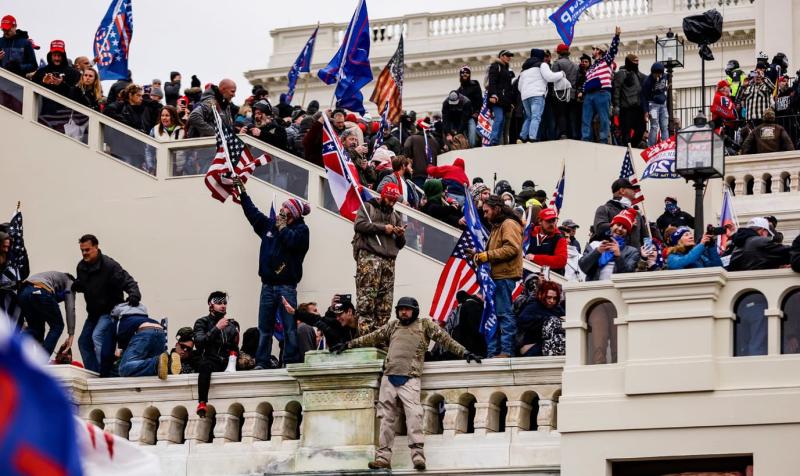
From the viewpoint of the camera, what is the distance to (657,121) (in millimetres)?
25578

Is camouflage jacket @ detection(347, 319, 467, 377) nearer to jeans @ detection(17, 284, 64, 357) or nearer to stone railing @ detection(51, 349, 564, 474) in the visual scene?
stone railing @ detection(51, 349, 564, 474)

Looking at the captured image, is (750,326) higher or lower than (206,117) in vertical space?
lower

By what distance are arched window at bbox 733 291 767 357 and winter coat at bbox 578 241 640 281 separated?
62.0 inches

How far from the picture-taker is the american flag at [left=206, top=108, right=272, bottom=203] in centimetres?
1989

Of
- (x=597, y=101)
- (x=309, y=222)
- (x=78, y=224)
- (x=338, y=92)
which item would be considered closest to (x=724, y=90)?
(x=597, y=101)

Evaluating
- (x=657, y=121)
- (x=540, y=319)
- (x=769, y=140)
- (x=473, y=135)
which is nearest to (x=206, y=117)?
(x=473, y=135)

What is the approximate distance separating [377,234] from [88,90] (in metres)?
8.82

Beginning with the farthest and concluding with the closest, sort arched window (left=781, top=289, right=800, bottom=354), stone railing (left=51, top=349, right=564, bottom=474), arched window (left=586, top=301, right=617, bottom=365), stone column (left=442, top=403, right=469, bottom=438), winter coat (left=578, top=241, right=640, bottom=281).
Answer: winter coat (left=578, top=241, right=640, bottom=281)
stone column (left=442, top=403, right=469, bottom=438)
stone railing (left=51, top=349, right=564, bottom=474)
arched window (left=586, top=301, right=617, bottom=365)
arched window (left=781, top=289, right=800, bottom=354)

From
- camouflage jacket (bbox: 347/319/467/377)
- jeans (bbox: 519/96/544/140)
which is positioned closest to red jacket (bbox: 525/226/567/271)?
camouflage jacket (bbox: 347/319/467/377)

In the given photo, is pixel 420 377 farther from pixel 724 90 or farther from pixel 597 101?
pixel 724 90

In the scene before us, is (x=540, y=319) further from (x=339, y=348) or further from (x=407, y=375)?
(x=339, y=348)

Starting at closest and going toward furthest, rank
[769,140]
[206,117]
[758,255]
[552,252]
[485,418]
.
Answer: [758,255] → [485,418] → [552,252] → [206,117] → [769,140]

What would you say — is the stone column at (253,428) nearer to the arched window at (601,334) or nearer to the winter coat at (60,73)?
the arched window at (601,334)

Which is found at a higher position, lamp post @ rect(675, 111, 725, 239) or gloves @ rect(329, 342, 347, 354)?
lamp post @ rect(675, 111, 725, 239)
